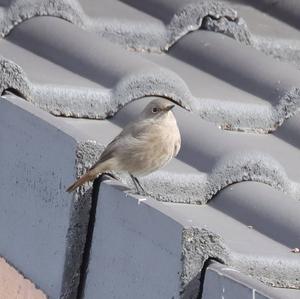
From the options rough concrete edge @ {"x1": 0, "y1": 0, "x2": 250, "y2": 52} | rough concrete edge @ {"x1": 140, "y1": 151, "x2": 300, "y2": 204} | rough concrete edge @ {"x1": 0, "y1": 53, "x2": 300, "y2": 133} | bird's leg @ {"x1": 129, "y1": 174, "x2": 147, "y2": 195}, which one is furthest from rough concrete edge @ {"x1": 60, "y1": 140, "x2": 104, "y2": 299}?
rough concrete edge @ {"x1": 0, "y1": 0, "x2": 250, "y2": 52}

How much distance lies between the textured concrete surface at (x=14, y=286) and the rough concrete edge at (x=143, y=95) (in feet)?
1.67

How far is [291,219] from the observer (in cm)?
318

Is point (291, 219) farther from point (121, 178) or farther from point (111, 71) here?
point (111, 71)

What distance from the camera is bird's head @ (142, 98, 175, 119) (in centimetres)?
357

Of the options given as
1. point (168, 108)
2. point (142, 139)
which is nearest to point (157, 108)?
point (168, 108)

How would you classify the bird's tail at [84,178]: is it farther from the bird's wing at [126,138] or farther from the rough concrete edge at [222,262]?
the rough concrete edge at [222,262]

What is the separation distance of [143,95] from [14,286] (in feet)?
2.38

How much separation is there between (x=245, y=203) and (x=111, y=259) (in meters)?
0.47

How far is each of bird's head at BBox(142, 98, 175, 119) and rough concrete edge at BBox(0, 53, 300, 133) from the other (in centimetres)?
6

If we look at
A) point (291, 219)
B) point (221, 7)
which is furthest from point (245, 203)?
point (221, 7)

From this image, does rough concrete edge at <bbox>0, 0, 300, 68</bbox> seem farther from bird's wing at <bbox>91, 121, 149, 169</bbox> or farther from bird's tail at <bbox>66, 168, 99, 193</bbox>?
bird's tail at <bbox>66, 168, 99, 193</bbox>

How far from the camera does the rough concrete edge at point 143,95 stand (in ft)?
11.4

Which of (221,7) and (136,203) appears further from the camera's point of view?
(221,7)

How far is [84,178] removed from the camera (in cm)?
303
